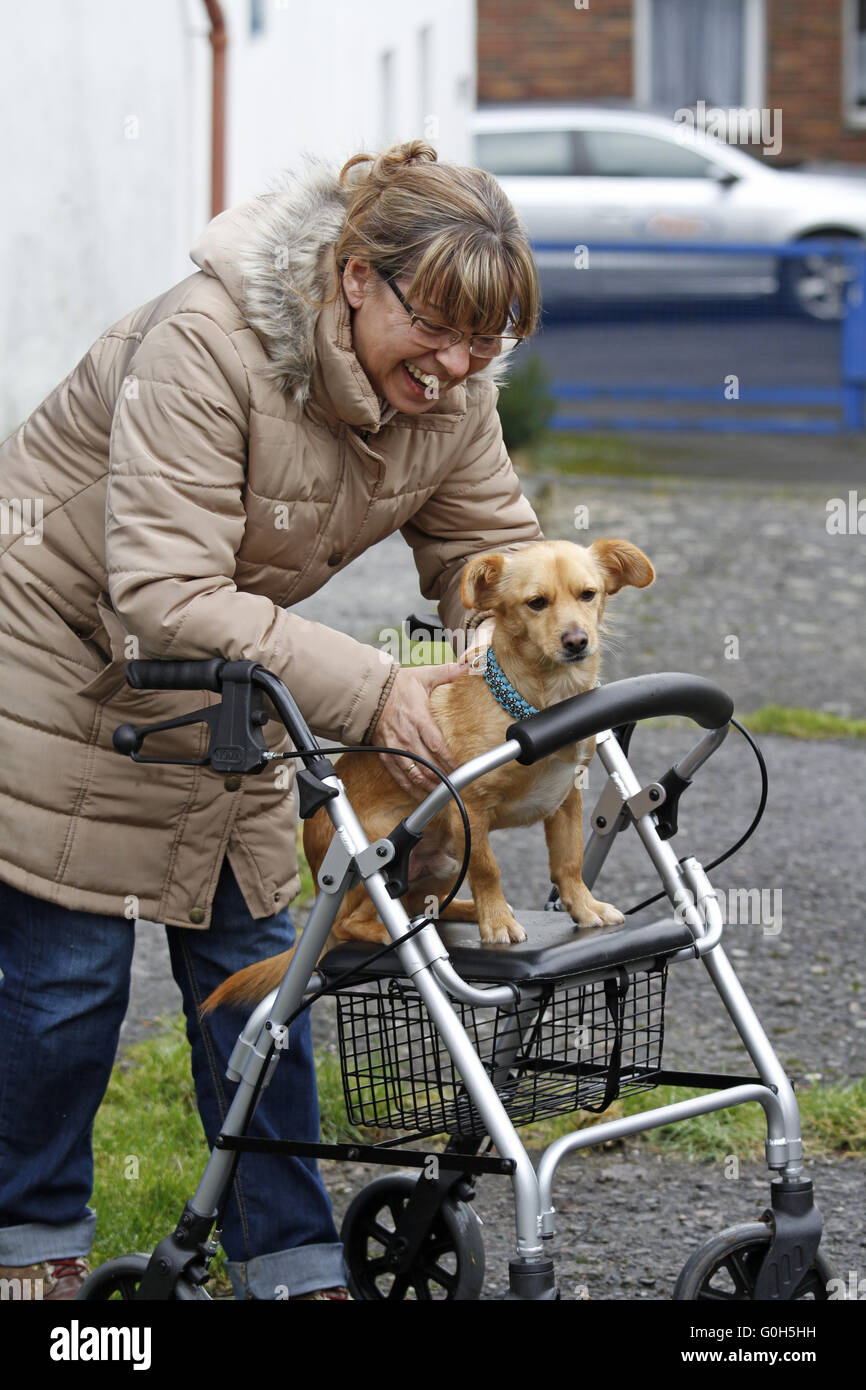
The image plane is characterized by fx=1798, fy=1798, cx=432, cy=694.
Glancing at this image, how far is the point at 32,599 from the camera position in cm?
289

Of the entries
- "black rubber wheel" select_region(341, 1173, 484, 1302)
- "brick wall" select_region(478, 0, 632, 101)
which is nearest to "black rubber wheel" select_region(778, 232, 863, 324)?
"brick wall" select_region(478, 0, 632, 101)

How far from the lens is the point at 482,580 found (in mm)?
2740

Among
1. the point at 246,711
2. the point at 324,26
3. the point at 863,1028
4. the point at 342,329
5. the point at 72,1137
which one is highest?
the point at 324,26

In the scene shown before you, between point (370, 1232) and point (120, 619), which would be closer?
point (120, 619)

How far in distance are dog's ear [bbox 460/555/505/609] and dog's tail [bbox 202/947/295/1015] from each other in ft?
2.00

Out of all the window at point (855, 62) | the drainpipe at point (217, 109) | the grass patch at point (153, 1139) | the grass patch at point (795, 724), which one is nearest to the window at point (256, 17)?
the drainpipe at point (217, 109)

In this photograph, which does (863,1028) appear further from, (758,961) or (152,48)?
(152,48)

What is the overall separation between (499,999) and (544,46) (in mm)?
18879

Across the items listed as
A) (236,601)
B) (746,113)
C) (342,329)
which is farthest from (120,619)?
(746,113)

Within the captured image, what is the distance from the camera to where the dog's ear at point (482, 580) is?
268cm

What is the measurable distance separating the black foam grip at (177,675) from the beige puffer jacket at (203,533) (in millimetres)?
45

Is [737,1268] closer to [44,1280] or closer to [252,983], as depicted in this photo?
[252,983]
